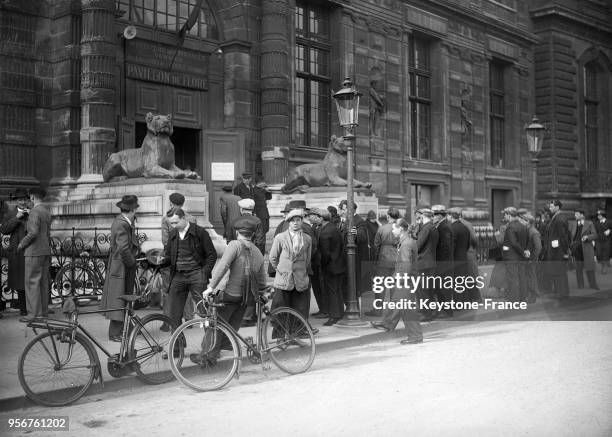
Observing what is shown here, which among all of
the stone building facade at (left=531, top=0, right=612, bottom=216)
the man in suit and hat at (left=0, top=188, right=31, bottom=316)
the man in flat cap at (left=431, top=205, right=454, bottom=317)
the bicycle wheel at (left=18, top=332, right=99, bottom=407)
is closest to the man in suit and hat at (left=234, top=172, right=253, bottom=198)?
the man in flat cap at (left=431, top=205, right=454, bottom=317)

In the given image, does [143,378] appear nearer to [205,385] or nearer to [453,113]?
[205,385]

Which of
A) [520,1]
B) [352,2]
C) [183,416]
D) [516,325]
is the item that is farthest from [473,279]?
[520,1]

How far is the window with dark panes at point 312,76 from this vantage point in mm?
21469

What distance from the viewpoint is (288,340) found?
801 centimetres

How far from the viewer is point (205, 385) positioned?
724 cm

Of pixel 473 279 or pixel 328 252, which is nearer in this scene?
pixel 328 252

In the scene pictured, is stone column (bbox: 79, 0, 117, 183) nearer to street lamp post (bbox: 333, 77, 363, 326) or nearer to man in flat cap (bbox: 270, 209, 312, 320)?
street lamp post (bbox: 333, 77, 363, 326)

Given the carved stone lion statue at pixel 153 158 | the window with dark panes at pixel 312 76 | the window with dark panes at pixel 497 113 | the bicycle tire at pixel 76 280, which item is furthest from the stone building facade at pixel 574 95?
the bicycle tire at pixel 76 280

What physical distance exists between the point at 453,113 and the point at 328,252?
16813 mm

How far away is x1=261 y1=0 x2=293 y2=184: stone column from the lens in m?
19.5

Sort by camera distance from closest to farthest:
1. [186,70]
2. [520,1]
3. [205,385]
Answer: [205,385], [186,70], [520,1]

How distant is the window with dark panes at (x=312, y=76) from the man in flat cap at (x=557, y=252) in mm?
8194

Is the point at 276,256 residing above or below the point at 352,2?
below

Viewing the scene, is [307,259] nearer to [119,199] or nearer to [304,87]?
[119,199]
